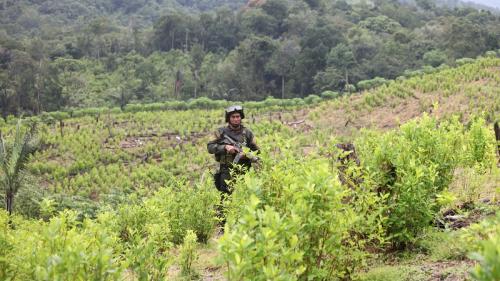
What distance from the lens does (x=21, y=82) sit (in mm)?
34281

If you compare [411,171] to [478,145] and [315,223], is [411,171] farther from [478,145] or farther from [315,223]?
[478,145]

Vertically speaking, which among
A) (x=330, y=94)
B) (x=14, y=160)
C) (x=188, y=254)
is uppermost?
(x=188, y=254)

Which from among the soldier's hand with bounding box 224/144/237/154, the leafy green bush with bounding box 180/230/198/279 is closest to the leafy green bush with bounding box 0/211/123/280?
the leafy green bush with bounding box 180/230/198/279

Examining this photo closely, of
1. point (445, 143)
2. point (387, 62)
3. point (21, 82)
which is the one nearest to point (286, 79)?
point (387, 62)

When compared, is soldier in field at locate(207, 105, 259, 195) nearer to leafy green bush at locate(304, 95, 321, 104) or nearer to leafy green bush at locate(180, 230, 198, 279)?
leafy green bush at locate(180, 230, 198, 279)

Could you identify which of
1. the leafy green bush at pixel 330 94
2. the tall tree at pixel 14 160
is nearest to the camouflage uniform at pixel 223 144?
the tall tree at pixel 14 160

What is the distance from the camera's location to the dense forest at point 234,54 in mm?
34969

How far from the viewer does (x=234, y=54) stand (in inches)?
1678

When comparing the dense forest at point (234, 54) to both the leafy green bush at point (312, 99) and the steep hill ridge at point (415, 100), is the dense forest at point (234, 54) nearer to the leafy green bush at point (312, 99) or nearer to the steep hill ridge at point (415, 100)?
the leafy green bush at point (312, 99)

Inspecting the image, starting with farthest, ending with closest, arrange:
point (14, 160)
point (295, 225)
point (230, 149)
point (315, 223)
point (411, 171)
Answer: point (14, 160) < point (230, 149) < point (411, 171) < point (315, 223) < point (295, 225)

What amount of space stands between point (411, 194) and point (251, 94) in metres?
35.9

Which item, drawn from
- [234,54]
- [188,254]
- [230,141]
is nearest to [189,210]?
[230,141]

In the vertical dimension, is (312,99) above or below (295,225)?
below

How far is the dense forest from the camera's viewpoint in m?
35.0
